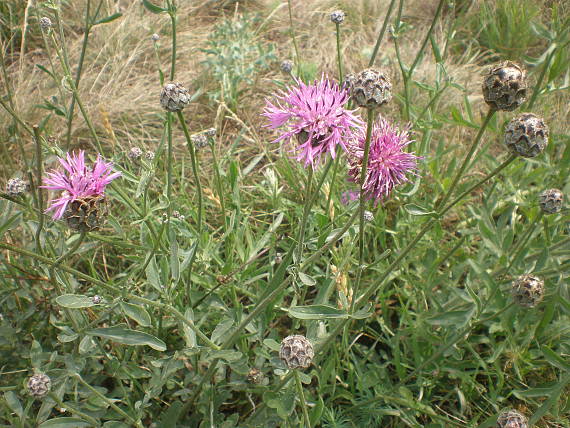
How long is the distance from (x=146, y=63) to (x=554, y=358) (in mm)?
5006

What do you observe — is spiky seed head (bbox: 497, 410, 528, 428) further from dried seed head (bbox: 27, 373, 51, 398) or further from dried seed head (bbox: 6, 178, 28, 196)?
dried seed head (bbox: 6, 178, 28, 196)

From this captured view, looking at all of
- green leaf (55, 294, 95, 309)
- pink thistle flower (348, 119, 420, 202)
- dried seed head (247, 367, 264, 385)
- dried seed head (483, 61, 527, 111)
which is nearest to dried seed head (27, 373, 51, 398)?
green leaf (55, 294, 95, 309)

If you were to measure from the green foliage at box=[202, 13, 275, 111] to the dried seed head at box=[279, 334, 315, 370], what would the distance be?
122 inches

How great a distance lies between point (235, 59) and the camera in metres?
4.93

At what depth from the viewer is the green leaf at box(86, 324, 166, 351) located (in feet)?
6.02

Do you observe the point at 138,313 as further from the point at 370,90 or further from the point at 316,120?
the point at 370,90

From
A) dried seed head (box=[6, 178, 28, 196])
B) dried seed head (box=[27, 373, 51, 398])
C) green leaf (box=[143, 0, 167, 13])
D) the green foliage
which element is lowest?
dried seed head (box=[27, 373, 51, 398])

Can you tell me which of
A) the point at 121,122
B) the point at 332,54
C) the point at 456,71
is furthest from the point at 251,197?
the point at 456,71

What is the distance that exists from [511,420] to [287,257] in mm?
1128

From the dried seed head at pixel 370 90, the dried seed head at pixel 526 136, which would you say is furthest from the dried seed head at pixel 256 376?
the dried seed head at pixel 526 136

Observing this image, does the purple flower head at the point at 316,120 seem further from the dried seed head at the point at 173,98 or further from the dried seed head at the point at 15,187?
the dried seed head at the point at 15,187

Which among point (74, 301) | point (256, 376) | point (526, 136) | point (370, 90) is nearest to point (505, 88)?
point (526, 136)

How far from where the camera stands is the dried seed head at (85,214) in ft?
5.79

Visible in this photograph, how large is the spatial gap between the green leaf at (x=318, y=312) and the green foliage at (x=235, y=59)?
2955mm
